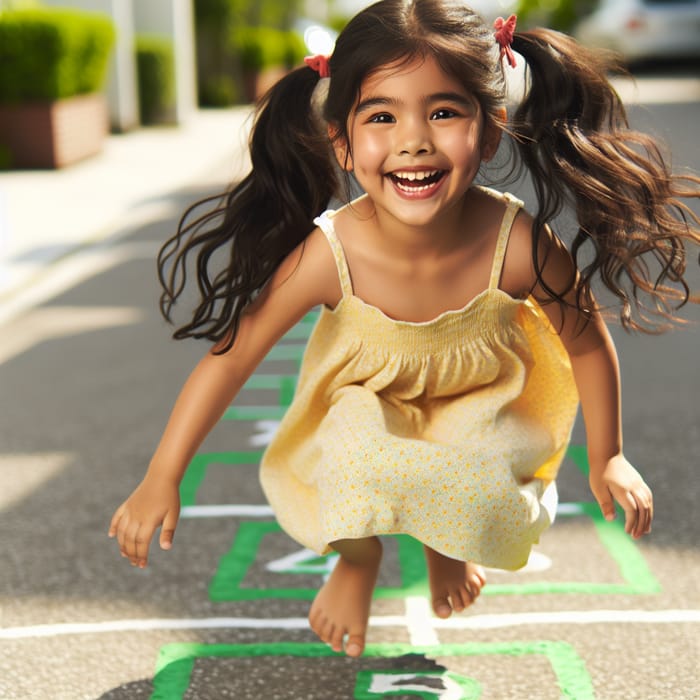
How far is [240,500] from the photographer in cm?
420

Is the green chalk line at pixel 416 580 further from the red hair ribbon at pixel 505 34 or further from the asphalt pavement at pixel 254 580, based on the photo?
the red hair ribbon at pixel 505 34

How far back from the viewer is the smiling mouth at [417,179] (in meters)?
2.54

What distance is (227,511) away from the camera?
410 centimetres

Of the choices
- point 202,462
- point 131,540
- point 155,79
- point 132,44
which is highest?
point 131,540

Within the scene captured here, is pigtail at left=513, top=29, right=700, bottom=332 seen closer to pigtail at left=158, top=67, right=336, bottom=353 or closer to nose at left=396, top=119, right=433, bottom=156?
nose at left=396, top=119, right=433, bottom=156

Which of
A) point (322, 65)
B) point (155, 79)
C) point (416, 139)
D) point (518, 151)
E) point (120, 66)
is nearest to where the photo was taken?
point (416, 139)

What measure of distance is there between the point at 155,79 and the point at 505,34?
18.0 meters

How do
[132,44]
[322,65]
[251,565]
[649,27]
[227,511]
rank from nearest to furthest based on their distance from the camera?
[322,65], [251,565], [227,511], [132,44], [649,27]

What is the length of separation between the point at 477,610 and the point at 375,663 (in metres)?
0.39

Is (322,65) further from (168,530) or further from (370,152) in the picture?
(168,530)

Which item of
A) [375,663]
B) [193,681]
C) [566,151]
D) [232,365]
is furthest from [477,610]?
[566,151]

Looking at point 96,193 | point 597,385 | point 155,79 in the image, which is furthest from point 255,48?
point 597,385

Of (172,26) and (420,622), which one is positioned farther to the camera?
(172,26)

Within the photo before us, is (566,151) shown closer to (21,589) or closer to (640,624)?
(640,624)
